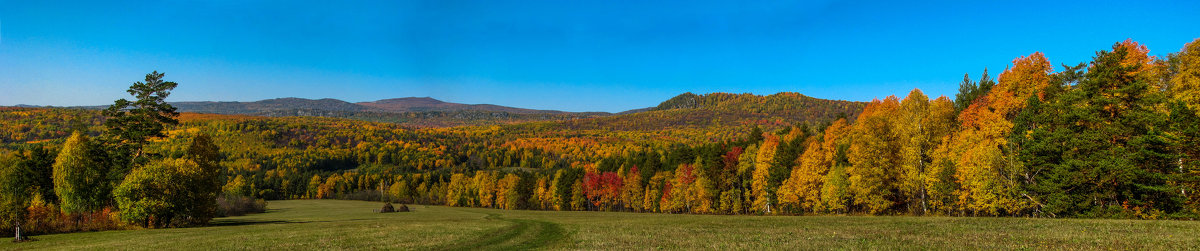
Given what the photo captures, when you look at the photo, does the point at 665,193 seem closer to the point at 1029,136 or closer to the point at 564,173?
the point at 564,173

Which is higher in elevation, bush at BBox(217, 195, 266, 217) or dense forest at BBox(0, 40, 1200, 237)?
dense forest at BBox(0, 40, 1200, 237)

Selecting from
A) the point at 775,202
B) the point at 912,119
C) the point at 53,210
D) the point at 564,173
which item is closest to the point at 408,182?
the point at 564,173

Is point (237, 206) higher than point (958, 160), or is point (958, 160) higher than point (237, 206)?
point (958, 160)

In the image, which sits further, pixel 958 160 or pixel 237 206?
pixel 237 206

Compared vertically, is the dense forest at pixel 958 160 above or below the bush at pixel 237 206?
above

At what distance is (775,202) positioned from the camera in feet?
227

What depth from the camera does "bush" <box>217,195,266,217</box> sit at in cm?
7997

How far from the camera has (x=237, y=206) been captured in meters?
85.8

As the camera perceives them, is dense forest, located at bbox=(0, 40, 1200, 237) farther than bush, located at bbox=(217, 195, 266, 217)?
No

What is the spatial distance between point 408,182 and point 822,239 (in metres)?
154

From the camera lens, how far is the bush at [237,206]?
262ft

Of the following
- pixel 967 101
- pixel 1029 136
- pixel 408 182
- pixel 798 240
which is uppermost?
pixel 967 101

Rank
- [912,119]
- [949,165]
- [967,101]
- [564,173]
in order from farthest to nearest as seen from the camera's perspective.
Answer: [564,173] → [967,101] → [912,119] → [949,165]

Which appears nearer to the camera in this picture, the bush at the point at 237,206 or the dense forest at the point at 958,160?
the dense forest at the point at 958,160
